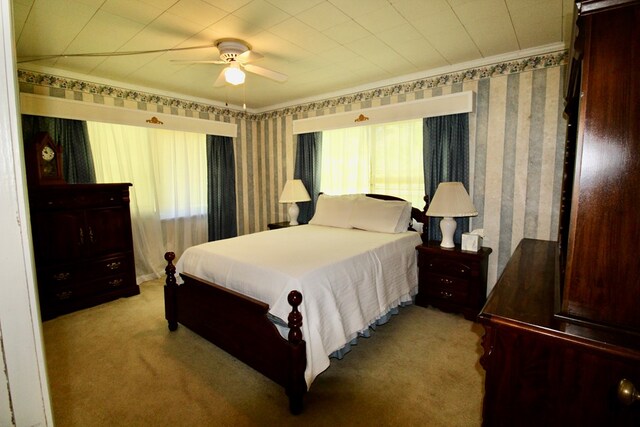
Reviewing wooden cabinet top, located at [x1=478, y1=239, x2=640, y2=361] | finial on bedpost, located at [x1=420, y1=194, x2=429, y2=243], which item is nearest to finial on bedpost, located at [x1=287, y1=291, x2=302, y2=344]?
wooden cabinet top, located at [x1=478, y1=239, x2=640, y2=361]

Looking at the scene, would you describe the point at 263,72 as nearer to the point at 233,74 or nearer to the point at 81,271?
the point at 233,74

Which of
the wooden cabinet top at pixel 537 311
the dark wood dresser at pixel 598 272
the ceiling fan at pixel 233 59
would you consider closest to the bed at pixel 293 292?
the wooden cabinet top at pixel 537 311

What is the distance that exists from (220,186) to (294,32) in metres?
2.79

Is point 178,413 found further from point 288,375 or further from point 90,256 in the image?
point 90,256

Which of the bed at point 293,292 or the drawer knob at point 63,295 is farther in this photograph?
the drawer knob at point 63,295

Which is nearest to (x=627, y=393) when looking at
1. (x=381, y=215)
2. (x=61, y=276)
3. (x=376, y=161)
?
(x=381, y=215)

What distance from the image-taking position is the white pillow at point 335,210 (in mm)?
3658

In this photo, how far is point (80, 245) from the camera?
3102mm

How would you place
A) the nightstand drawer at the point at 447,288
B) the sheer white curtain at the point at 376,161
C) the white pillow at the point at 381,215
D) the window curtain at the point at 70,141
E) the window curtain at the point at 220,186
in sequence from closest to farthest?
the nightstand drawer at the point at 447,288 < the window curtain at the point at 70,141 < the white pillow at the point at 381,215 < the sheer white curtain at the point at 376,161 < the window curtain at the point at 220,186

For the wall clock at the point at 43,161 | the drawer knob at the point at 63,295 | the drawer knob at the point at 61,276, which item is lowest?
the drawer knob at the point at 63,295

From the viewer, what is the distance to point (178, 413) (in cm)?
177

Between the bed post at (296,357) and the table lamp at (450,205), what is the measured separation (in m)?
1.78

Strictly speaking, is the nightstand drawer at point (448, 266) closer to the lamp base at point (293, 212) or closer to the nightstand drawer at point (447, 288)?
the nightstand drawer at point (447, 288)

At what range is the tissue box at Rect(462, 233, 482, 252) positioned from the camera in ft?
9.53
